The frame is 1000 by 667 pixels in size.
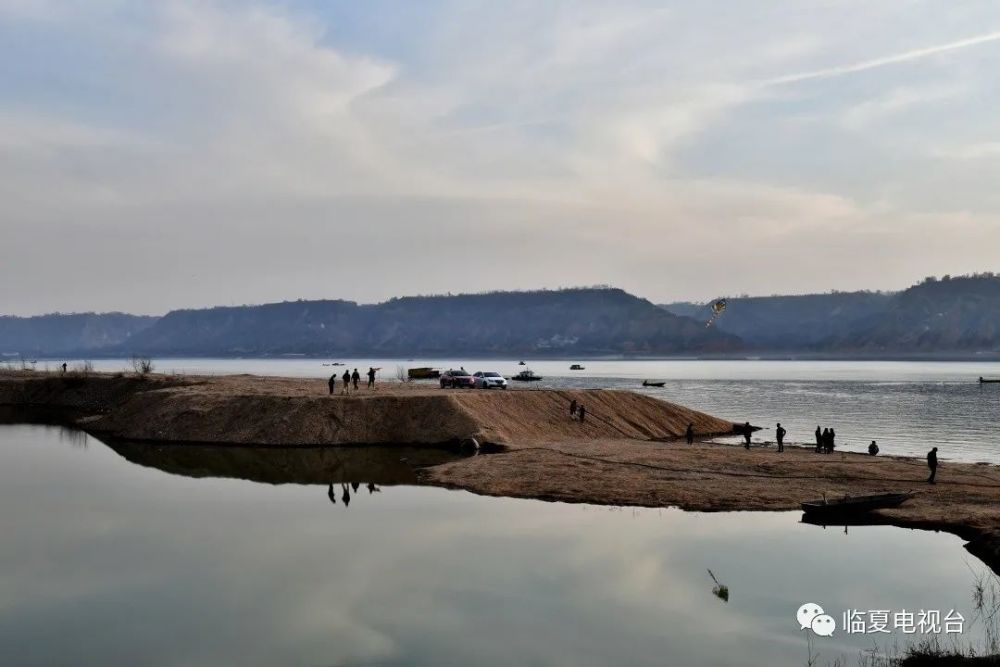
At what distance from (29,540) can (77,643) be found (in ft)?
42.8

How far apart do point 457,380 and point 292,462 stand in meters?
32.8

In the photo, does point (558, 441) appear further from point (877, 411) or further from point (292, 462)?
point (877, 411)

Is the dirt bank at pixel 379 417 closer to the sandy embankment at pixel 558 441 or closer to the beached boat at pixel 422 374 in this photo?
the sandy embankment at pixel 558 441

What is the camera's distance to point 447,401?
64375mm

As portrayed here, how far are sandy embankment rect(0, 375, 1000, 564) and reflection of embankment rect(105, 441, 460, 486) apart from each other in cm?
186

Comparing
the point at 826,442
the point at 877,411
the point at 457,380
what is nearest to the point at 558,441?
the point at 826,442

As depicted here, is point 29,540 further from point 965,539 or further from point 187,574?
point 965,539

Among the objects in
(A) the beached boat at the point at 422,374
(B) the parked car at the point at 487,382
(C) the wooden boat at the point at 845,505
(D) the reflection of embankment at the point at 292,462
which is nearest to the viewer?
(C) the wooden boat at the point at 845,505

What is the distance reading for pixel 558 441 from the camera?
2419 inches

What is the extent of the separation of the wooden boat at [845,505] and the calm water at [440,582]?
123cm

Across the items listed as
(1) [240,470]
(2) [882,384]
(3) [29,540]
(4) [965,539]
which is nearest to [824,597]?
(4) [965,539]

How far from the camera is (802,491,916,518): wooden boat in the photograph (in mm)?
35844

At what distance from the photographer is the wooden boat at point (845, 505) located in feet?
118

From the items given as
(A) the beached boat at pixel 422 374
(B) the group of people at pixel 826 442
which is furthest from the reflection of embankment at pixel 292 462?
(A) the beached boat at pixel 422 374
